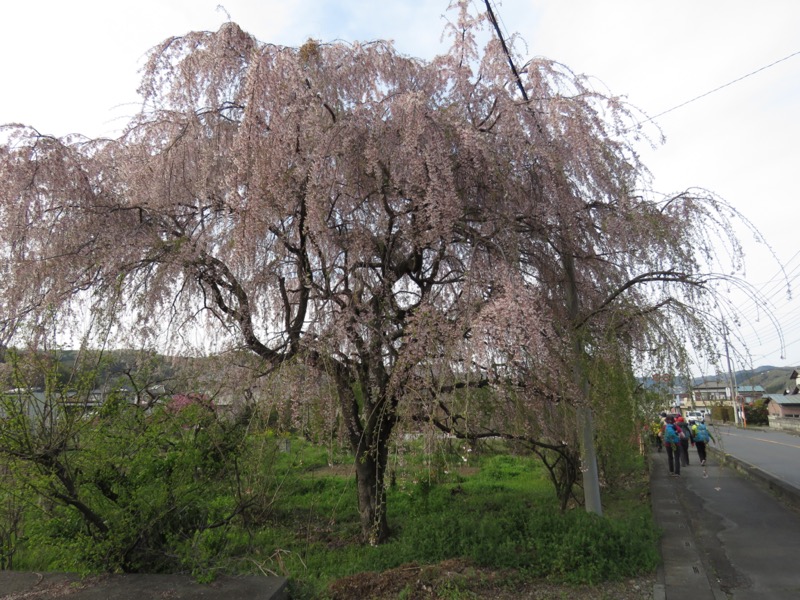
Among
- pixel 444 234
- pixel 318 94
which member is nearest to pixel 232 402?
pixel 444 234

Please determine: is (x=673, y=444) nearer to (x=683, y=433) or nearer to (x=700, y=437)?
(x=683, y=433)

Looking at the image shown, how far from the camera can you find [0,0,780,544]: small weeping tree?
19.6ft

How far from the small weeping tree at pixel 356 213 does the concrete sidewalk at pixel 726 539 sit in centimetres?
210

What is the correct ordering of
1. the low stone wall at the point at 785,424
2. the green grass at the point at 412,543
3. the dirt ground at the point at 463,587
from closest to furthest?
1. the green grass at the point at 412,543
2. the dirt ground at the point at 463,587
3. the low stone wall at the point at 785,424

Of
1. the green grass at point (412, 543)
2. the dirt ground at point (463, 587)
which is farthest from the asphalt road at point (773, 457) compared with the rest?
the dirt ground at point (463, 587)

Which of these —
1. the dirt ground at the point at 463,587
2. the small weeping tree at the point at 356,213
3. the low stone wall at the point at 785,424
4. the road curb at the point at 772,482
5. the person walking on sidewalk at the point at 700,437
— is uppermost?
the small weeping tree at the point at 356,213

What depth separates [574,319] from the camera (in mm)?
7141

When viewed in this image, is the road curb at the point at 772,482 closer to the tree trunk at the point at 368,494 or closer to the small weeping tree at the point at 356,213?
the small weeping tree at the point at 356,213

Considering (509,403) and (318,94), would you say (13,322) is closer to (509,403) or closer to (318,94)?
(318,94)

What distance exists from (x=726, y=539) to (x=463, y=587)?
4.64 metres

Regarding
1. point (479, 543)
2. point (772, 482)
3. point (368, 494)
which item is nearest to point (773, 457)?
point (772, 482)

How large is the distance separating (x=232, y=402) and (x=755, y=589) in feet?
19.4

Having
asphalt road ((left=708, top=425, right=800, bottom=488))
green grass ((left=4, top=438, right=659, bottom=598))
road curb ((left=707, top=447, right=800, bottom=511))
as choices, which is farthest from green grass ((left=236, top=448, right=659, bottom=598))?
asphalt road ((left=708, top=425, right=800, bottom=488))

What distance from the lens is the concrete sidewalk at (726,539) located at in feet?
17.9
